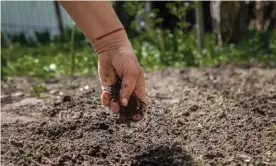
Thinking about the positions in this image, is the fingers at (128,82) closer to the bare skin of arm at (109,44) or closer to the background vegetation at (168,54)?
the bare skin of arm at (109,44)

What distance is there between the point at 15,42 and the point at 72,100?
18.8ft

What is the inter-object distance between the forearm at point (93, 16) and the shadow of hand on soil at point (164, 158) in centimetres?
47

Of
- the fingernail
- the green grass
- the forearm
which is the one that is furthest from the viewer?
the green grass

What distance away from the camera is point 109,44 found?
164cm

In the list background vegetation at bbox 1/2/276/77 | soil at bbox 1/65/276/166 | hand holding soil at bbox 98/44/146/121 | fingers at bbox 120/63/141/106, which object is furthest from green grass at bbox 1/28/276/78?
fingers at bbox 120/63/141/106

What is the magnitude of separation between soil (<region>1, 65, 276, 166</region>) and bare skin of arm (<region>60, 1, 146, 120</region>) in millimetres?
220

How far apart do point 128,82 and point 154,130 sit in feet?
1.30

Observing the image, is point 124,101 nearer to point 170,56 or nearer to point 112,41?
point 112,41

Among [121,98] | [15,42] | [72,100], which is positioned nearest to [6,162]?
[121,98]

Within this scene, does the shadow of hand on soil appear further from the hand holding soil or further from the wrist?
the wrist

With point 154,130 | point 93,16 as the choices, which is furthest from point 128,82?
point 154,130

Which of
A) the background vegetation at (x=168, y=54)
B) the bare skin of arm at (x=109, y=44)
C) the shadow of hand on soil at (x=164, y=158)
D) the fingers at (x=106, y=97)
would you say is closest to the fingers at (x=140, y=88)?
the bare skin of arm at (x=109, y=44)

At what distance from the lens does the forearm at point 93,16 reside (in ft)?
5.14

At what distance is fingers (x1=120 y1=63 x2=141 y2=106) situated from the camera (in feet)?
5.31
